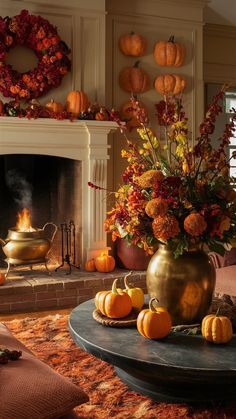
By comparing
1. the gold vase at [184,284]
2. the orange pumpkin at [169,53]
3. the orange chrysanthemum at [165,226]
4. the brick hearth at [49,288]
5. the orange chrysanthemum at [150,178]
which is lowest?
the brick hearth at [49,288]

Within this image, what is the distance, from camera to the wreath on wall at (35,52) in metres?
4.29

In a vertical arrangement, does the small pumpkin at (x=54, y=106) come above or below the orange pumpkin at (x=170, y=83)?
below

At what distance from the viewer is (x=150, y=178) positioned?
201 cm

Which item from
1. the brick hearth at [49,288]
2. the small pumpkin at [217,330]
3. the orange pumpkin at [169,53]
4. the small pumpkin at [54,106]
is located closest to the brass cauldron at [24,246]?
the brick hearth at [49,288]

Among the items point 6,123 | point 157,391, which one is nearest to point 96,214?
point 6,123

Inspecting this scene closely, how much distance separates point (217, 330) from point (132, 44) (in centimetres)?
362

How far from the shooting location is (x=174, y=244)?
2.12 meters

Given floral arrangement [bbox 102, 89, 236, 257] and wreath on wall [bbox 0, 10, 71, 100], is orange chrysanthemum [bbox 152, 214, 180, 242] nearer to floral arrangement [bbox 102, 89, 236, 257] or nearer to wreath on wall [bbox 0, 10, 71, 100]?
floral arrangement [bbox 102, 89, 236, 257]

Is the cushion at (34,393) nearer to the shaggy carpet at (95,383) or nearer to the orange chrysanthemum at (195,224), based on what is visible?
the shaggy carpet at (95,383)

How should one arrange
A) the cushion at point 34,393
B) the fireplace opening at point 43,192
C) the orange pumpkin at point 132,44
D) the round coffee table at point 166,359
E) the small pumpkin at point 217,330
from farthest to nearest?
the orange pumpkin at point 132,44 < the fireplace opening at point 43,192 < the small pumpkin at point 217,330 < the round coffee table at point 166,359 < the cushion at point 34,393

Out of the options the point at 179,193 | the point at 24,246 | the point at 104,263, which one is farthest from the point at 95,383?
the point at 104,263

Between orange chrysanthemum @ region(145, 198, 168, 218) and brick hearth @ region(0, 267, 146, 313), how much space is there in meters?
2.23

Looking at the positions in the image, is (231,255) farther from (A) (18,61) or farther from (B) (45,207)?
(A) (18,61)

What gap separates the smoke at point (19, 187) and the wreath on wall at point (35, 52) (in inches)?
29.9
